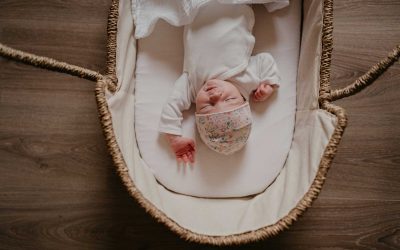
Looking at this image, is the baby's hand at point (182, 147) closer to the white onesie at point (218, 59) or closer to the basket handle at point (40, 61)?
the white onesie at point (218, 59)

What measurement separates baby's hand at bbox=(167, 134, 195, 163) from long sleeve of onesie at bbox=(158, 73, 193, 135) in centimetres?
2

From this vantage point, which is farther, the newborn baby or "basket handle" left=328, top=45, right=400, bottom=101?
the newborn baby


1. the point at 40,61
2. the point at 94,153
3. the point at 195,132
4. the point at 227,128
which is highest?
the point at 40,61

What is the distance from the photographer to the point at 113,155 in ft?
2.92

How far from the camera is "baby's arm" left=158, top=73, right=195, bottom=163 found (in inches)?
42.0

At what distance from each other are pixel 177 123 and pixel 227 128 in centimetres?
16

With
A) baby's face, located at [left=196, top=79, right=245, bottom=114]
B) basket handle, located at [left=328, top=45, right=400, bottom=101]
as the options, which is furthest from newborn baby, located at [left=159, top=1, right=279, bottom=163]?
basket handle, located at [left=328, top=45, right=400, bottom=101]

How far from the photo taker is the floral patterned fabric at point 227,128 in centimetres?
98

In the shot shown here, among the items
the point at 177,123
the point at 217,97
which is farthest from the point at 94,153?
the point at 217,97

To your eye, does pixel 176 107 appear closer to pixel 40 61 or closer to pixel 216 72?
pixel 216 72

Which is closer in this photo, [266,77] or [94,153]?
[266,77]

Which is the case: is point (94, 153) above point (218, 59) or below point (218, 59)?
below

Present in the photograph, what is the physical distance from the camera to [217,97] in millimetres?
1017

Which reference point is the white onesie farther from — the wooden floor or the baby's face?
the wooden floor
